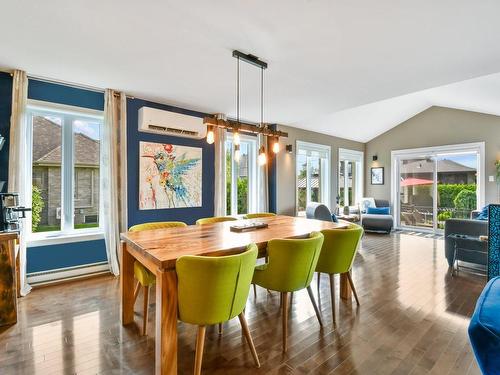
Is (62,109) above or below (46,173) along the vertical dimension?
above

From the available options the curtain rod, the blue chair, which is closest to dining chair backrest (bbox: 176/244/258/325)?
the blue chair

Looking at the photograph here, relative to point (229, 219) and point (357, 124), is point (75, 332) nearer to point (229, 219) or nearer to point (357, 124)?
point (229, 219)

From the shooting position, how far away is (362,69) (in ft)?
9.92

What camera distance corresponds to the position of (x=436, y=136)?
6.78 meters

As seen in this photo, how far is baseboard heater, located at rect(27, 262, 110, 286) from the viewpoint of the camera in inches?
130

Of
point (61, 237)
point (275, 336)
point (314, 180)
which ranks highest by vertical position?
point (314, 180)

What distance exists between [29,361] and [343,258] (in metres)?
2.62

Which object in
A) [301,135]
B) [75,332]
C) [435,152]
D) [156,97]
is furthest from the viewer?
[435,152]

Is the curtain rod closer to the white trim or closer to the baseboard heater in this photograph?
the white trim

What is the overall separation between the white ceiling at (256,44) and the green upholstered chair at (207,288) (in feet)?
6.07

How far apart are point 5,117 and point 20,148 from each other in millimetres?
421

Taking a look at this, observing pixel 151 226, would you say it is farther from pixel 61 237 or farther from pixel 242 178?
pixel 242 178

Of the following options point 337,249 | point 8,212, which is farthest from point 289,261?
point 8,212

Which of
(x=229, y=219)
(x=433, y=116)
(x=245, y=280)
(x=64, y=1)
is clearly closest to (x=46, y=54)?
(x=64, y=1)
